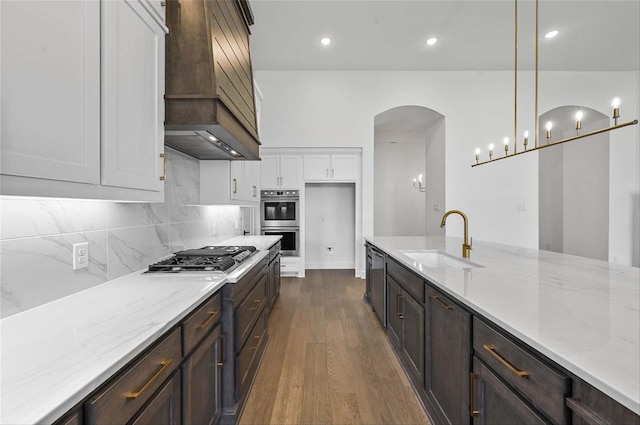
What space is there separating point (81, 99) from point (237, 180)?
1.74m

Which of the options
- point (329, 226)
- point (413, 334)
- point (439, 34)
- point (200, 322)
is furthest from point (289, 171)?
point (200, 322)

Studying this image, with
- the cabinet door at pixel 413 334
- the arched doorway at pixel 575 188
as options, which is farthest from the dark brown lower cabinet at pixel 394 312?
the arched doorway at pixel 575 188

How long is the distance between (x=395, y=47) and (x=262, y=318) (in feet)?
14.1

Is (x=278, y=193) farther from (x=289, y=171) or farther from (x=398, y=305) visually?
(x=398, y=305)

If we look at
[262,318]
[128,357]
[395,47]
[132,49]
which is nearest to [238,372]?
[262,318]

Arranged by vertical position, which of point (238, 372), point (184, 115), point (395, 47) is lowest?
point (238, 372)

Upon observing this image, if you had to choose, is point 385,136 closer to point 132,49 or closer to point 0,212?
point 132,49

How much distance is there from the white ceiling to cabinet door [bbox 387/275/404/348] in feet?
10.9

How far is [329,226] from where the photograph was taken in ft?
20.4

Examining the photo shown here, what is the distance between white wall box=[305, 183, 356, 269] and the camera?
20.3 ft

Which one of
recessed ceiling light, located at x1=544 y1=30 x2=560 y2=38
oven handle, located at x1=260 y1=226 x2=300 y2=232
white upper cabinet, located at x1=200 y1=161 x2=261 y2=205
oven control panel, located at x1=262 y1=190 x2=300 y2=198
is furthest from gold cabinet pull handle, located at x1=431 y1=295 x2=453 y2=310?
recessed ceiling light, located at x1=544 y1=30 x2=560 y2=38

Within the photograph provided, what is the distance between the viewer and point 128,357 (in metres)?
0.79

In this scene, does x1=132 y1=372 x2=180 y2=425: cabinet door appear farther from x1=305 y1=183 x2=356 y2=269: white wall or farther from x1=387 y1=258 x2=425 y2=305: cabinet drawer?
x1=305 y1=183 x2=356 y2=269: white wall

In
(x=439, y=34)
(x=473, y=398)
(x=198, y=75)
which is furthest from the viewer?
(x=439, y=34)
